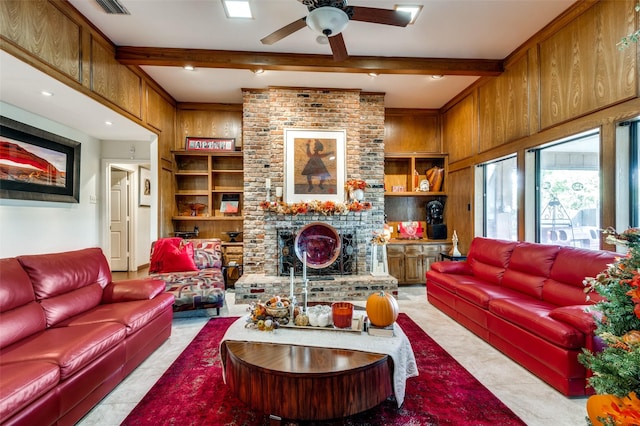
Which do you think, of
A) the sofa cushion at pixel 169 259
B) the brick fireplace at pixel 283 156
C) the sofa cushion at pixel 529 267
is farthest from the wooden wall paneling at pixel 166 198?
the sofa cushion at pixel 529 267

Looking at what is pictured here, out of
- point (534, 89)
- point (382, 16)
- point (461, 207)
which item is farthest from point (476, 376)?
point (461, 207)

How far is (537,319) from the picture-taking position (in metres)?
2.27

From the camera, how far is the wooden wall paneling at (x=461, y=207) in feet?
15.8

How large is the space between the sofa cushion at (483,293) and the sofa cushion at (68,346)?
10.5ft

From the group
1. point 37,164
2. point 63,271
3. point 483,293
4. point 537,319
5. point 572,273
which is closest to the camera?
point 537,319

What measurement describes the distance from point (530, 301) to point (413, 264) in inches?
95.5

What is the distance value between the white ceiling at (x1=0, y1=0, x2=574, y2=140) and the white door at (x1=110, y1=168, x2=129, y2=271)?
2.02 metres

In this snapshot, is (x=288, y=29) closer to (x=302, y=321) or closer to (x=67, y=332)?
(x=302, y=321)

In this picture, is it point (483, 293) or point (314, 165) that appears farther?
point (314, 165)

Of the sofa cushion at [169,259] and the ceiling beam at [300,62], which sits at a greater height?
the ceiling beam at [300,62]

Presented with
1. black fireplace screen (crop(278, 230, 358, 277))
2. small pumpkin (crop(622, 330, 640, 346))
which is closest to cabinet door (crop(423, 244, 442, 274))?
black fireplace screen (crop(278, 230, 358, 277))

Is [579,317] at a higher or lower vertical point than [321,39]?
lower

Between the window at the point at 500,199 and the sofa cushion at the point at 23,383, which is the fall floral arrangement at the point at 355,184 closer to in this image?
the window at the point at 500,199

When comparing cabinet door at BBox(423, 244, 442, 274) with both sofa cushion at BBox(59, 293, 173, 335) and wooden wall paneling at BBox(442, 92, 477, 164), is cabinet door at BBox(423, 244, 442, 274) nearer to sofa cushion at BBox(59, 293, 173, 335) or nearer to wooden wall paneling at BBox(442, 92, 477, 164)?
wooden wall paneling at BBox(442, 92, 477, 164)
